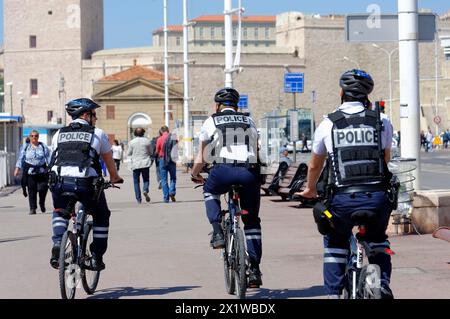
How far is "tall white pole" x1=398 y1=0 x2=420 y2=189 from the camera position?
15328mm

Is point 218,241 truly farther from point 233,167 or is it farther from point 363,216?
point 363,216

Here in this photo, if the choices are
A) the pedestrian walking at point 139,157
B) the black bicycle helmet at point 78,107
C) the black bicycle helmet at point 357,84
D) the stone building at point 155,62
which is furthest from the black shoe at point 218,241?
the stone building at point 155,62

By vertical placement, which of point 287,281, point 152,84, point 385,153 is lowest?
point 287,281

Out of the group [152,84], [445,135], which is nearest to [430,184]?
[445,135]

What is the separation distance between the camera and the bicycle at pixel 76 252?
9.40 m

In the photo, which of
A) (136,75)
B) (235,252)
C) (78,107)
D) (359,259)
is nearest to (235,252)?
(235,252)

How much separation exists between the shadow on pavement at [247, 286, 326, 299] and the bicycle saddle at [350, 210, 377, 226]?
235 cm

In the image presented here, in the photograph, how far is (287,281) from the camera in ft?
35.2

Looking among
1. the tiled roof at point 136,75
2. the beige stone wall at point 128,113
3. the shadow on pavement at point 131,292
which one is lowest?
the shadow on pavement at point 131,292

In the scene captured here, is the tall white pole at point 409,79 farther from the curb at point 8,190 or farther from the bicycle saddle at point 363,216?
the curb at point 8,190

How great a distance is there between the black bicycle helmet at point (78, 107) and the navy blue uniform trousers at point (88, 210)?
65 centimetres
